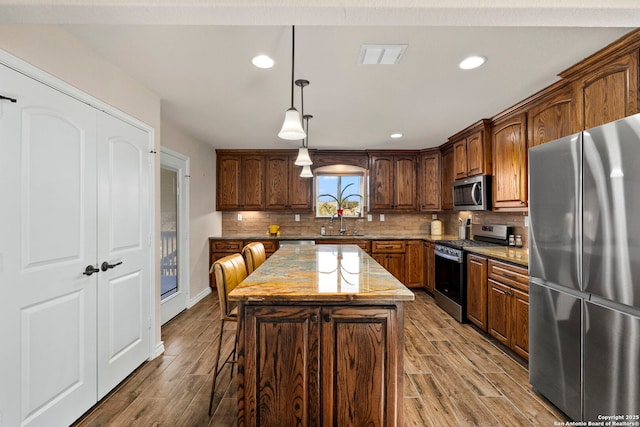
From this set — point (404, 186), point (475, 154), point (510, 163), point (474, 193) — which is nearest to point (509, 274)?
point (510, 163)

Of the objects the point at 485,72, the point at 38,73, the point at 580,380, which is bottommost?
the point at 580,380

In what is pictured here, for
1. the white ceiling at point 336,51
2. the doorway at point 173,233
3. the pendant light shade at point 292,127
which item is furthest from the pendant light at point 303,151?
the doorway at point 173,233

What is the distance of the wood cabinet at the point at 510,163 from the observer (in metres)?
3.11

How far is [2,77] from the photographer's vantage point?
57.6 inches

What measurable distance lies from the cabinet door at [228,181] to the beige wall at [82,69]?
2520mm

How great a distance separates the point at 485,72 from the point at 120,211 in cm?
300

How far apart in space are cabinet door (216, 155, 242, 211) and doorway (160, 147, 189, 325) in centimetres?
115

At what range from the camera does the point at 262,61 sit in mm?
2215

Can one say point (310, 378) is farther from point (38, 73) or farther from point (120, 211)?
point (38, 73)

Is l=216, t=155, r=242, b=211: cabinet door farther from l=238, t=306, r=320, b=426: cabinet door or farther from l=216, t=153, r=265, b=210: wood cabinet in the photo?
l=238, t=306, r=320, b=426: cabinet door

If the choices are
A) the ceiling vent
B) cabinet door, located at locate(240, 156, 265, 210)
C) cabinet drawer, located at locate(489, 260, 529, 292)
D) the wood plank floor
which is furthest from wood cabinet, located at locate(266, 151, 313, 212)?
the ceiling vent

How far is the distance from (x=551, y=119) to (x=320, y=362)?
9.30 ft

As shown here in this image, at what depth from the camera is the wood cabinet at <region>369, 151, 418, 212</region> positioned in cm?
546

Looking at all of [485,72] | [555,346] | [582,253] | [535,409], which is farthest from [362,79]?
[535,409]
